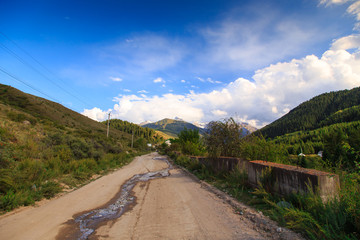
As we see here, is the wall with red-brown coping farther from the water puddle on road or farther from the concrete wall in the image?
the water puddle on road

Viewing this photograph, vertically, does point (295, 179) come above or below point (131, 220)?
above

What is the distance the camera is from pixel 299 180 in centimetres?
Answer: 430

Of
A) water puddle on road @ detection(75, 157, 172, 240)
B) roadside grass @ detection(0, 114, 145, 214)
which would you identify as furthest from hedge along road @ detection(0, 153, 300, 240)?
roadside grass @ detection(0, 114, 145, 214)

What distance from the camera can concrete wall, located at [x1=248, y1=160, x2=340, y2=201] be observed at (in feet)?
12.5

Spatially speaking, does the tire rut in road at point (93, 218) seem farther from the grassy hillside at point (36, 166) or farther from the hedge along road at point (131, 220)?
the grassy hillside at point (36, 166)

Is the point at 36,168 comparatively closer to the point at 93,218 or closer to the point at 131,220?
the point at 93,218

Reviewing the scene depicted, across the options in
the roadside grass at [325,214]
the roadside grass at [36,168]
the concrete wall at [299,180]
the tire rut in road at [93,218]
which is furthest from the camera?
the roadside grass at [36,168]

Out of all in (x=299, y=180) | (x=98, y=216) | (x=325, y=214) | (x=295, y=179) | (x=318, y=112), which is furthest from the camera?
(x=318, y=112)

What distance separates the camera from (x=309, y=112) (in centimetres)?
18088

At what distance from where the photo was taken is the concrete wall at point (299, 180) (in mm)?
3799

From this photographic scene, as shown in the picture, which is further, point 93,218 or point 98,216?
point 98,216

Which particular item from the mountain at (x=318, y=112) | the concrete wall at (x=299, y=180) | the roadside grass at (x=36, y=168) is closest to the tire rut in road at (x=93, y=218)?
the roadside grass at (x=36, y=168)

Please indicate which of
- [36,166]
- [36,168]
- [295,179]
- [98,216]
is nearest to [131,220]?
[98,216]

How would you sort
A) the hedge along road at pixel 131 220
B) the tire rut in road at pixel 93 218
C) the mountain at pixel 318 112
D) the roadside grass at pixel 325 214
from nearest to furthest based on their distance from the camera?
the roadside grass at pixel 325 214, the hedge along road at pixel 131 220, the tire rut in road at pixel 93 218, the mountain at pixel 318 112
